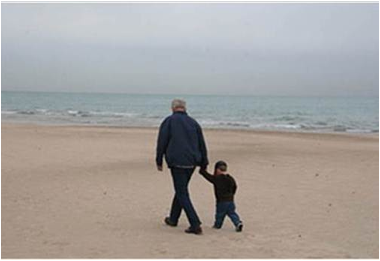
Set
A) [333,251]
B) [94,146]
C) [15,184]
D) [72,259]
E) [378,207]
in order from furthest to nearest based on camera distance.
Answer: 1. [94,146]
2. [15,184]
3. [378,207]
4. [333,251]
5. [72,259]

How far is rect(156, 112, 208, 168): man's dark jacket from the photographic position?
6234mm

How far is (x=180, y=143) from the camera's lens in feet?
20.5

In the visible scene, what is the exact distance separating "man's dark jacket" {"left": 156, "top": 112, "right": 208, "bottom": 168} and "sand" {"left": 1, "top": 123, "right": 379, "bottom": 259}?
89cm

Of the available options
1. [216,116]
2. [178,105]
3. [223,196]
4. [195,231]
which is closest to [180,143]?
[178,105]

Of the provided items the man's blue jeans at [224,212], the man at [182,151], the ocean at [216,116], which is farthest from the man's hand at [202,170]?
the ocean at [216,116]

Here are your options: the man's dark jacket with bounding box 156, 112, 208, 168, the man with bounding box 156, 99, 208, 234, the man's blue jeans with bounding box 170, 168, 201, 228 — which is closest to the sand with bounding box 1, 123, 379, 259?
the man's blue jeans with bounding box 170, 168, 201, 228

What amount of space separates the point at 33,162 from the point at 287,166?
6343mm

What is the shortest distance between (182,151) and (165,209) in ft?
6.25

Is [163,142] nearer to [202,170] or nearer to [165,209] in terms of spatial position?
[202,170]

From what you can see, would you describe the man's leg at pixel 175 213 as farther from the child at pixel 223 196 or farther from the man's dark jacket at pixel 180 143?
the man's dark jacket at pixel 180 143

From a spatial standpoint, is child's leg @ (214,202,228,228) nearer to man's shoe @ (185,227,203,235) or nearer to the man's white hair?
man's shoe @ (185,227,203,235)

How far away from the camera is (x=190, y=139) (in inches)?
248

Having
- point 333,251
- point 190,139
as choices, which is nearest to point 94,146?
point 190,139

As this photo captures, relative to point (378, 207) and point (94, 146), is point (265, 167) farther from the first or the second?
point (94, 146)
